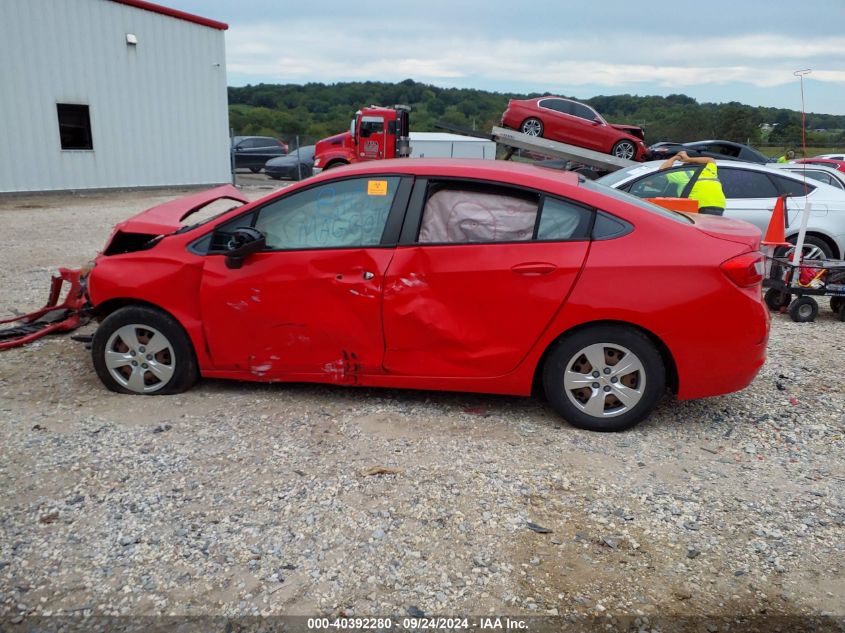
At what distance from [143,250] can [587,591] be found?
11.4 feet

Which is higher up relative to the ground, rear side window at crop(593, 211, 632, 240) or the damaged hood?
rear side window at crop(593, 211, 632, 240)

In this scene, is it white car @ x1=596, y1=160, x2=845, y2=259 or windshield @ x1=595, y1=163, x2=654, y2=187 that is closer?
white car @ x1=596, y1=160, x2=845, y2=259

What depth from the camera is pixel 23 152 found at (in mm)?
17125

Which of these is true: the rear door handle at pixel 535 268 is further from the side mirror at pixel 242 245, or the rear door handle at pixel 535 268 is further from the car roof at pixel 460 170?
the side mirror at pixel 242 245

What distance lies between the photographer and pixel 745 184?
852cm

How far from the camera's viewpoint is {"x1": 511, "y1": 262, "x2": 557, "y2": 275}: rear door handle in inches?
157

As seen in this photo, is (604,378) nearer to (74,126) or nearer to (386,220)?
(386,220)

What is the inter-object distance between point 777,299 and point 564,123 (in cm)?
875

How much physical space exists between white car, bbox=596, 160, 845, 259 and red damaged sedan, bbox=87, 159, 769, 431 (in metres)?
3.95

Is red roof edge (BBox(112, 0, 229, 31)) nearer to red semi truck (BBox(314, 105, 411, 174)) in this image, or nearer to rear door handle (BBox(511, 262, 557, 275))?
red semi truck (BBox(314, 105, 411, 174))

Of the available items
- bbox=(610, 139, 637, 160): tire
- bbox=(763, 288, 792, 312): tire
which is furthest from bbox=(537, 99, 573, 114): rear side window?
bbox=(763, 288, 792, 312): tire

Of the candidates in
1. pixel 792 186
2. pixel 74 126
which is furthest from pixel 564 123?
pixel 74 126

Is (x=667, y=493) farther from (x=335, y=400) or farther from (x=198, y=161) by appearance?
(x=198, y=161)

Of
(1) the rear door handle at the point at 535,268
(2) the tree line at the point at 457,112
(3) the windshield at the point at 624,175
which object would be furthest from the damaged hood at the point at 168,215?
(2) the tree line at the point at 457,112
